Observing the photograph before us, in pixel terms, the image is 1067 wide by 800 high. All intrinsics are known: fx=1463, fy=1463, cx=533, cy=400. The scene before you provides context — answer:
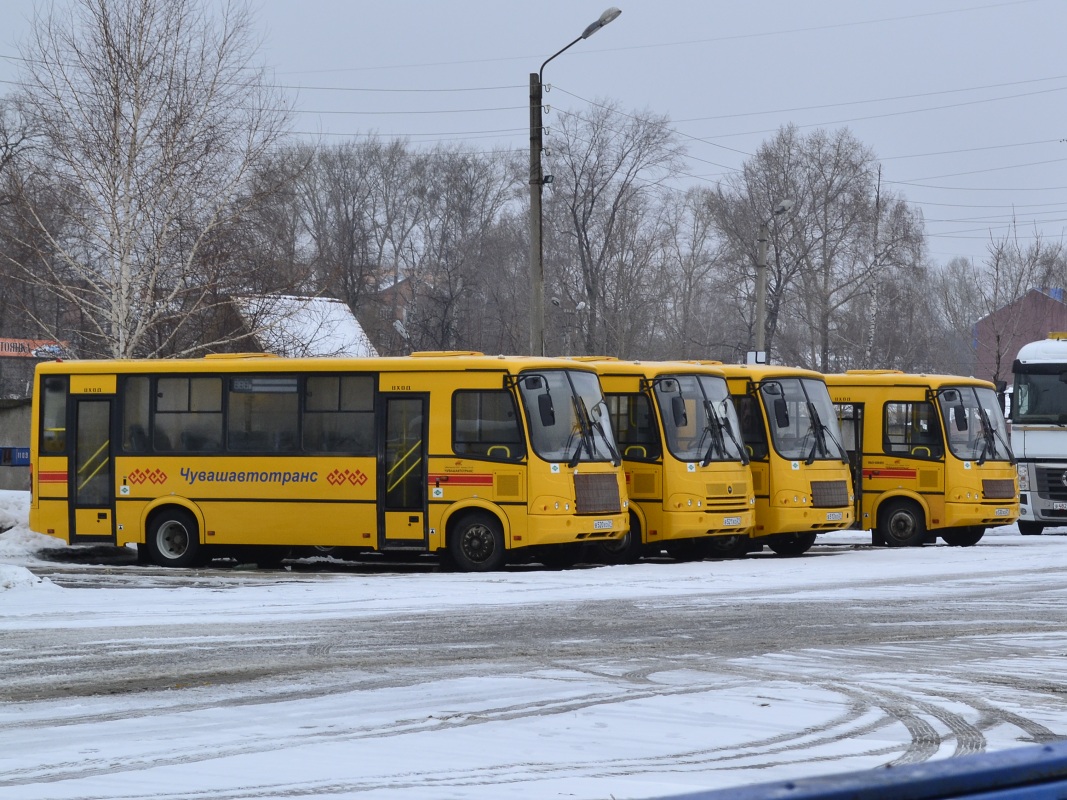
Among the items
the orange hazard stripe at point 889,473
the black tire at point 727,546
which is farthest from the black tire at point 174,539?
the orange hazard stripe at point 889,473

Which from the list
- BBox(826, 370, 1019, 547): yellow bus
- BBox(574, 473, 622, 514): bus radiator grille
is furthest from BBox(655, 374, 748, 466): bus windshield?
BBox(826, 370, 1019, 547): yellow bus

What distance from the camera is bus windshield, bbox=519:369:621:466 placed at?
18.3 m

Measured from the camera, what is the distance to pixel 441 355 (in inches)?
746

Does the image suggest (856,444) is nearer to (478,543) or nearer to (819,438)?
(819,438)

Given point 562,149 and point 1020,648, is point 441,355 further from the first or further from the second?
point 562,149

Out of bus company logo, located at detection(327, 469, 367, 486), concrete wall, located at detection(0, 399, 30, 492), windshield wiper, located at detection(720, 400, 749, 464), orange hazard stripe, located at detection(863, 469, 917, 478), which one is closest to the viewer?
bus company logo, located at detection(327, 469, 367, 486)

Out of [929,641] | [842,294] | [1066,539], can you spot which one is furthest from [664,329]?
[929,641]

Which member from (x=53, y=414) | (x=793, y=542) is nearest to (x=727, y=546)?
(x=793, y=542)

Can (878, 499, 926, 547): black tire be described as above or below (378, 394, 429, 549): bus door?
below

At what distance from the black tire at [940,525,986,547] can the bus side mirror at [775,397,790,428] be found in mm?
4450

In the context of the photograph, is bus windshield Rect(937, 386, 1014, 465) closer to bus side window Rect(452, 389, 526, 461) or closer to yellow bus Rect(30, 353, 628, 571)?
yellow bus Rect(30, 353, 628, 571)

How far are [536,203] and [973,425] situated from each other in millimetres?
8061

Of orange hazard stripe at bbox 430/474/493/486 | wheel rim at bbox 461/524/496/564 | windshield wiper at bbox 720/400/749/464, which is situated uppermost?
windshield wiper at bbox 720/400/749/464

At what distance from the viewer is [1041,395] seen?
90.0 ft
